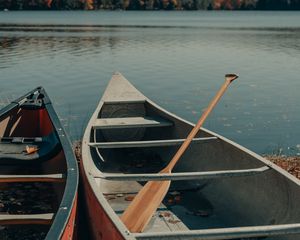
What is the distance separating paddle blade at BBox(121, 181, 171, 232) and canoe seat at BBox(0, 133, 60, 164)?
8.60ft

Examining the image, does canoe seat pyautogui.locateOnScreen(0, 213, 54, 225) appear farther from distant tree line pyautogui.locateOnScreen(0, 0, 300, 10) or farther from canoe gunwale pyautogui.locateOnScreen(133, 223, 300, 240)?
distant tree line pyautogui.locateOnScreen(0, 0, 300, 10)

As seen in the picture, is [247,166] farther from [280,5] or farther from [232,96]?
[280,5]

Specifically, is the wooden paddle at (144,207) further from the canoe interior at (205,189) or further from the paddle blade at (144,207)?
the canoe interior at (205,189)

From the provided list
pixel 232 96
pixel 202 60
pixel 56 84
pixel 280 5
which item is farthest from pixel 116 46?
pixel 280 5

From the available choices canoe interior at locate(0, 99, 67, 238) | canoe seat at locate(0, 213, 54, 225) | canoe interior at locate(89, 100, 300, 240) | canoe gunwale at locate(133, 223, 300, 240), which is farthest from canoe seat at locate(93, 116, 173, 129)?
canoe gunwale at locate(133, 223, 300, 240)

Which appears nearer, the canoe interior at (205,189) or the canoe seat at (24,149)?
the canoe interior at (205,189)

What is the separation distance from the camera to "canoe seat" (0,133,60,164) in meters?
9.04

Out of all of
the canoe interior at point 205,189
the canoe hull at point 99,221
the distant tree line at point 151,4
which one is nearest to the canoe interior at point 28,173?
the canoe interior at point 205,189

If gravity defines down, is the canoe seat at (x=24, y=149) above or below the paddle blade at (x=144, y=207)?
below

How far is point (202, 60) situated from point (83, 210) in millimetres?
30165

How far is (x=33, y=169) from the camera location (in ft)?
31.3

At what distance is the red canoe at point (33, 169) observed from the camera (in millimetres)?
6688

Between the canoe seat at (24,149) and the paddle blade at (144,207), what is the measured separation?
2621mm

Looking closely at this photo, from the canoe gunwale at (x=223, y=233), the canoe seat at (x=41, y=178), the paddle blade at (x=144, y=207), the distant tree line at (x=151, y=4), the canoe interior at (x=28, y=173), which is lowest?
the canoe interior at (x=28, y=173)
